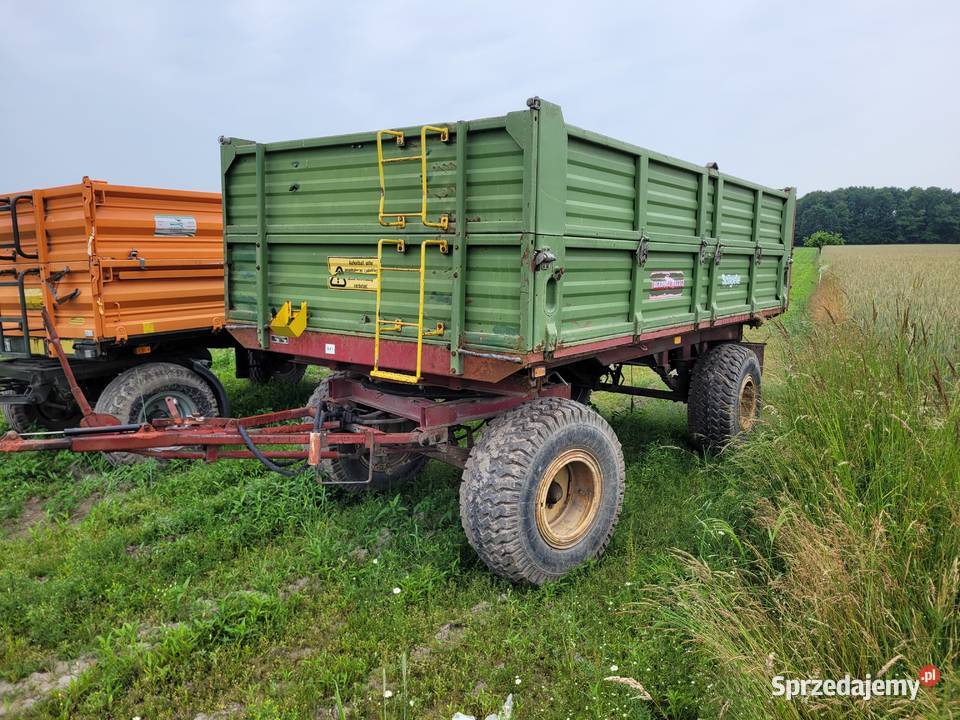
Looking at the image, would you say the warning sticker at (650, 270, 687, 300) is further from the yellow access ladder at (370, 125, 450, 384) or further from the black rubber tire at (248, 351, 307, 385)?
the black rubber tire at (248, 351, 307, 385)

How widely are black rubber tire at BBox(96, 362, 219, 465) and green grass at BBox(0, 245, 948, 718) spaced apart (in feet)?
2.47

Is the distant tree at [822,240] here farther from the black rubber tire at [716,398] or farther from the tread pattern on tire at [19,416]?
the tread pattern on tire at [19,416]

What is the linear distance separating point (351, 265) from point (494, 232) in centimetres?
106

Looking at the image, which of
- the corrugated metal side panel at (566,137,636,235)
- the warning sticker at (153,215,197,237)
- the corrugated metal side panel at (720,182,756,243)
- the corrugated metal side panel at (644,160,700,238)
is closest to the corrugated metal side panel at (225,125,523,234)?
the corrugated metal side panel at (566,137,636,235)

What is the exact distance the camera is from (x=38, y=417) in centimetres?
672

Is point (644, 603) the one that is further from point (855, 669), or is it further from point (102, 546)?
point (102, 546)

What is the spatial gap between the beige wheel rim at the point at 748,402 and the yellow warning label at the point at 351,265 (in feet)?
13.0

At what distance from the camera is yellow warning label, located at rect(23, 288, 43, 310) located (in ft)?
19.9

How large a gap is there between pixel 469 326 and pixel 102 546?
2.64 m

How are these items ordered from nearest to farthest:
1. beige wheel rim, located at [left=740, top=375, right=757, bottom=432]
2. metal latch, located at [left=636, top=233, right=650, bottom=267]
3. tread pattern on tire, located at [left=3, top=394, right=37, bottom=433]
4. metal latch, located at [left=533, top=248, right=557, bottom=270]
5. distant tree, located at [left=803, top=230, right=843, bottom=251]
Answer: metal latch, located at [left=533, top=248, right=557, bottom=270]
metal latch, located at [left=636, top=233, right=650, bottom=267]
beige wheel rim, located at [left=740, top=375, right=757, bottom=432]
tread pattern on tire, located at [left=3, top=394, right=37, bottom=433]
distant tree, located at [left=803, top=230, right=843, bottom=251]

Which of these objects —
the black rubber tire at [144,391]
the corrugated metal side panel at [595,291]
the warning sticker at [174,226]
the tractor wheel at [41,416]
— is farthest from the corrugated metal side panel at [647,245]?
the tractor wheel at [41,416]

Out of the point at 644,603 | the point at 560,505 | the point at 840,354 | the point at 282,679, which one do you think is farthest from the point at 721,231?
the point at 282,679

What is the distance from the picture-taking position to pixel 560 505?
4156 millimetres

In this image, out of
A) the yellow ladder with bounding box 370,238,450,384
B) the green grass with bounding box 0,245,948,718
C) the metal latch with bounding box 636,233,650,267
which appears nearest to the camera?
the green grass with bounding box 0,245,948,718
